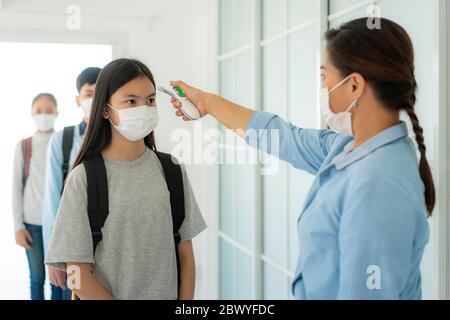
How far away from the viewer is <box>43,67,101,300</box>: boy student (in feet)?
3.22

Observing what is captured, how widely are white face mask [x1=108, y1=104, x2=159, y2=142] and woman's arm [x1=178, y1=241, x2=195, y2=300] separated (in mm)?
230

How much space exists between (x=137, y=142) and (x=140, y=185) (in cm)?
8

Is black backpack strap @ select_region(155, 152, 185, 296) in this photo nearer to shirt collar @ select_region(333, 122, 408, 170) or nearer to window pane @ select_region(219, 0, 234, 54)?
shirt collar @ select_region(333, 122, 408, 170)

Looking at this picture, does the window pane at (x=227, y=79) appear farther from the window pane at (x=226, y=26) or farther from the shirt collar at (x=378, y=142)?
the shirt collar at (x=378, y=142)

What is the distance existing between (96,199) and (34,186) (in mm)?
445

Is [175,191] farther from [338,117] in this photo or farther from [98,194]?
[338,117]

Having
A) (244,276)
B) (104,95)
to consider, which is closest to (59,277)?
(104,95)

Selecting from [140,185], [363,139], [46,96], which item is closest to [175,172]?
[140,185]

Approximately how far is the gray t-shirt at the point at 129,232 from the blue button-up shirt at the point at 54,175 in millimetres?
249

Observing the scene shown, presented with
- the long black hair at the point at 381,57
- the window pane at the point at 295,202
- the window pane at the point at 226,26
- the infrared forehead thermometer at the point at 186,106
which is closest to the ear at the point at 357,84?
the long black hair at the point at 381,57

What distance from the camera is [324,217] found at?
23.2 inches

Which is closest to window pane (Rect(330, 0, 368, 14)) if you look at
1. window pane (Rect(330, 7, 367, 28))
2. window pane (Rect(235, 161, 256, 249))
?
window pane (Rect(330, 7, 367, 28))

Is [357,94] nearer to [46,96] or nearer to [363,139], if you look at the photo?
[363,139]

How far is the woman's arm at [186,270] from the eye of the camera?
855 mm
